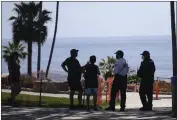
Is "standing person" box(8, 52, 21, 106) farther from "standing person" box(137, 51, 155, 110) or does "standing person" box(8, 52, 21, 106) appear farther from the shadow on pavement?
"standing person" box(137, 51, 155, 110)

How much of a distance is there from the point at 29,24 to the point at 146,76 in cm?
2544

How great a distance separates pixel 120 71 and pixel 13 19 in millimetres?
26075

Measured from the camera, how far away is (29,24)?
36.3 metres

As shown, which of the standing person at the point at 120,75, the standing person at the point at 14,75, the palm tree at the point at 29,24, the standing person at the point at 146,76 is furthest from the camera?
the palm tree at the point at 29,24

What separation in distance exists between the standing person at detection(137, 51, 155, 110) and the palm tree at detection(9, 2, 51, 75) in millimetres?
23709

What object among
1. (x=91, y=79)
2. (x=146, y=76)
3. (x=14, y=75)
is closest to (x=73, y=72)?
(x=91, y=79)

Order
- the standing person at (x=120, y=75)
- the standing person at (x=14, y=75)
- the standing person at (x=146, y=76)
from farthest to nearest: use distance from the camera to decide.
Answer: the standing person at (x=14, y=75) → the standing person at (x=146, y=76) → the standing person at (x=120, y=75)

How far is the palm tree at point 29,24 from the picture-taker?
35.7m

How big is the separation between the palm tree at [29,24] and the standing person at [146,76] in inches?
933

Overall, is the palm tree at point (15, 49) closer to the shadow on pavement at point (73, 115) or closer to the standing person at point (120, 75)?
the standing person at point (120, 75)

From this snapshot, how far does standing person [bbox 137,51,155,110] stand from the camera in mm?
11727

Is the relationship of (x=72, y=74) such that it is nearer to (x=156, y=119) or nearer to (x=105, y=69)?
(x=156, y=119)

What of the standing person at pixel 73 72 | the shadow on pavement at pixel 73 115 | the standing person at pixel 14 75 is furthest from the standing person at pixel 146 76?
the standing person at pixel 14 75

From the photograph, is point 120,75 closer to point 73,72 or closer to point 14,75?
point 73,72
